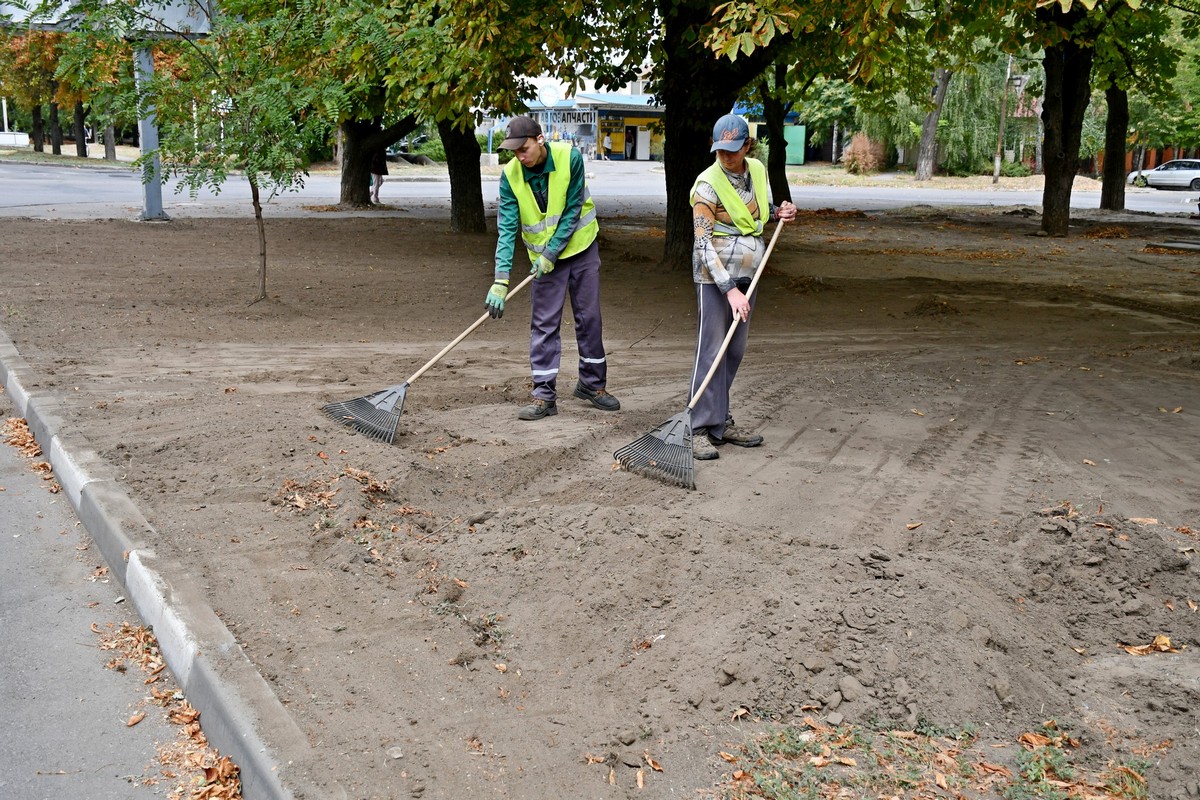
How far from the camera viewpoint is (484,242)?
671 inches

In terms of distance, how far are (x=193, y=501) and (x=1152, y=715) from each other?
418 centimetres

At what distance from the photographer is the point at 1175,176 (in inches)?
1949

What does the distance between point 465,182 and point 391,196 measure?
1289 centimetres

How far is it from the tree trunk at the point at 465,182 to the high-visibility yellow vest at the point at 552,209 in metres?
10.8

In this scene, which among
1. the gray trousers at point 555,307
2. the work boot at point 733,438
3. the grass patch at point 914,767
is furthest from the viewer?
the gray trousers at point 555,307

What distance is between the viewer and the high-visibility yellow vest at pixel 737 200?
5.97 m

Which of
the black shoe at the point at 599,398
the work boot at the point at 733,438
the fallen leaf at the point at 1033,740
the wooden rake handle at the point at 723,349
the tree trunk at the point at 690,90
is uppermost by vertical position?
the tree trunk at the point at 690,90

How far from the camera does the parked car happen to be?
48.6 metres

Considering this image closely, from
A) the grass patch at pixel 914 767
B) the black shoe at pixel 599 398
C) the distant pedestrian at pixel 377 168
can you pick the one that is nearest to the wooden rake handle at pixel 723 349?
the black shoe at pixel 599 398

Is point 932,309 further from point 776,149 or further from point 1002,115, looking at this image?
point 1002,115

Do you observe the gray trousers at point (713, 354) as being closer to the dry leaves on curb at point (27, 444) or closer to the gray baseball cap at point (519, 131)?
the gray baseball cap at point (519, 131)

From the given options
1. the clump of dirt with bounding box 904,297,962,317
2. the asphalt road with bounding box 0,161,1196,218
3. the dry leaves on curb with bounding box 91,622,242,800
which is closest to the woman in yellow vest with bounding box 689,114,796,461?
the dry leaves on curb with bounding box 91,622,242,800

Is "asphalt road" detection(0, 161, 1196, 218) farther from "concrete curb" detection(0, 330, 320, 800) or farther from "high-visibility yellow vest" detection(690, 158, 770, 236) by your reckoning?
"high-visibility yellow vest" detection(690, 158, 770, 236)

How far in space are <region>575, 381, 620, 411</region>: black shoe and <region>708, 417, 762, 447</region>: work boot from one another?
1000 mm
